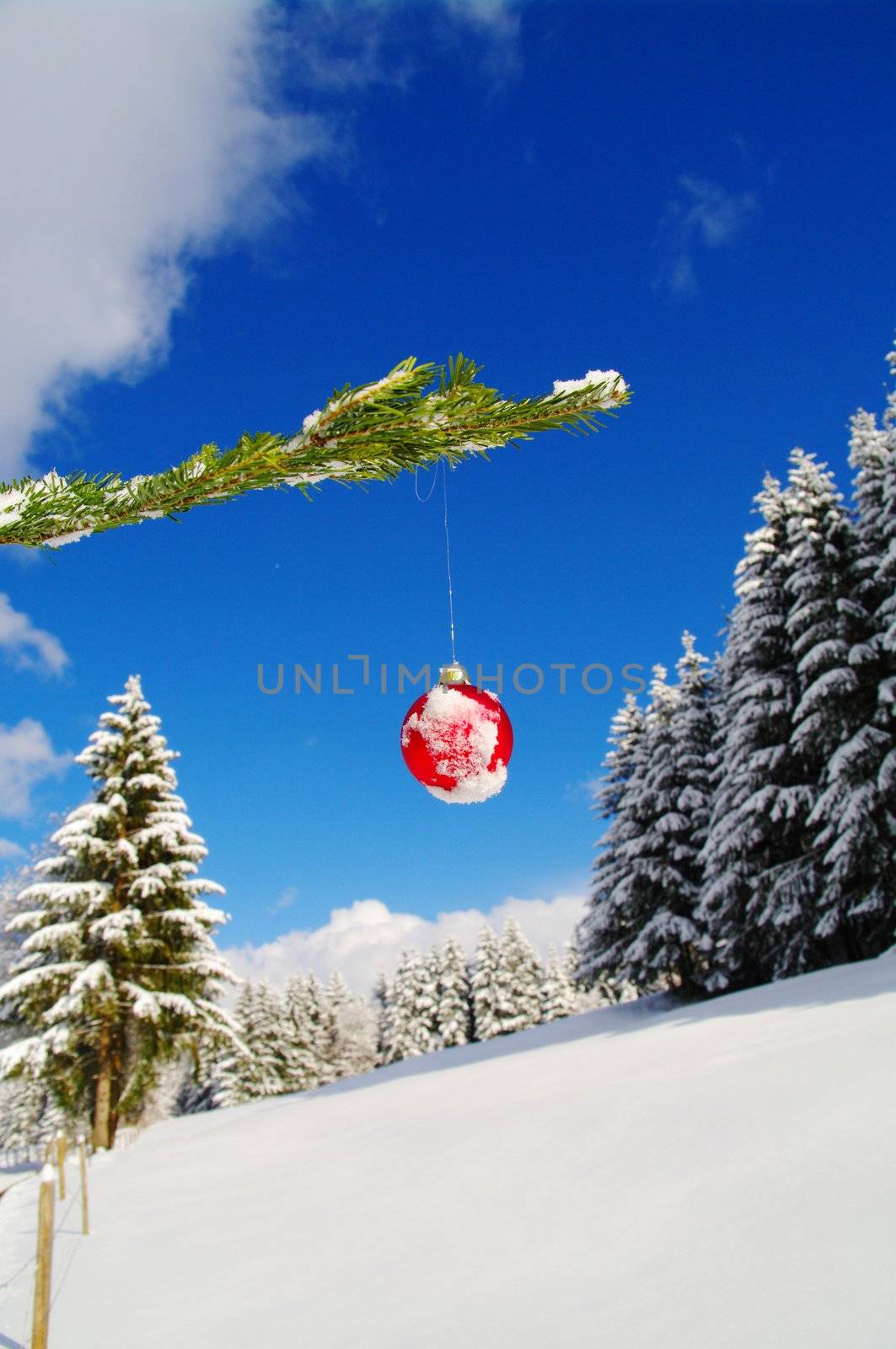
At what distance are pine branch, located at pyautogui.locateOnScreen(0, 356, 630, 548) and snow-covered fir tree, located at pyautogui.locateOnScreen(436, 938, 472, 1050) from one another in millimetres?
48369

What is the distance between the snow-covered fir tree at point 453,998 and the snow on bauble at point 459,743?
155 ft

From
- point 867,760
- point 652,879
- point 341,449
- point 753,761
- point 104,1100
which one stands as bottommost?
point 104,1100

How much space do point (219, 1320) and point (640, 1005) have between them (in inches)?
773

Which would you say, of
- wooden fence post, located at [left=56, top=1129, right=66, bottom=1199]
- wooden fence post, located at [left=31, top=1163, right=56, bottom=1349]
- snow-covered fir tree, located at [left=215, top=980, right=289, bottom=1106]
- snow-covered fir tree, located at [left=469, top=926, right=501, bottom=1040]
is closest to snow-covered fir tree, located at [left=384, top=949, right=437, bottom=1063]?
snow-covered fir tree, located at [left=469, top=926, right=501, bottom=1040]

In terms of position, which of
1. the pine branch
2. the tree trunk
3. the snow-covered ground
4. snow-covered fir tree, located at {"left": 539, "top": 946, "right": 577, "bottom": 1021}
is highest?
snow-covered fir tree, located at {"left": 539, "top": 946, "right": 577, "bottom": 1021}

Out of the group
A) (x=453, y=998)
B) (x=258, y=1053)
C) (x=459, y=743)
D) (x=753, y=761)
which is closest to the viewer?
(x=459, y=743)

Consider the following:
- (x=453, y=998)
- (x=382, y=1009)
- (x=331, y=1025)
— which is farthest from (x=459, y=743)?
(x=382, y=1009)

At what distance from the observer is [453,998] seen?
154 ft

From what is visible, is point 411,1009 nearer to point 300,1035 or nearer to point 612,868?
point 300,1035

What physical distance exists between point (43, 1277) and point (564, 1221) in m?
3.69

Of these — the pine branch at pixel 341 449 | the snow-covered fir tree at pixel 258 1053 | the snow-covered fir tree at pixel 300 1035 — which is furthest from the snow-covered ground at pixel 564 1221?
the snow-covered fir tree at pixel 300 1035

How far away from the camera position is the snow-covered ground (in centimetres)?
436

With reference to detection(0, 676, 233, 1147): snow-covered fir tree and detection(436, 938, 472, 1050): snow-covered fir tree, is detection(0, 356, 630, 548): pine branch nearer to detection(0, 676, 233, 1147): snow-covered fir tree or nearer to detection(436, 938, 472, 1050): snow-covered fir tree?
detection(0, 676, 233, 1147): snow-covered fir tree

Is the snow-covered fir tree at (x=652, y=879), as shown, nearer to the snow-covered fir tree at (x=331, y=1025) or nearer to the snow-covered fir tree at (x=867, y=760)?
the snow-covered fir tree at (x=867, y=760)
